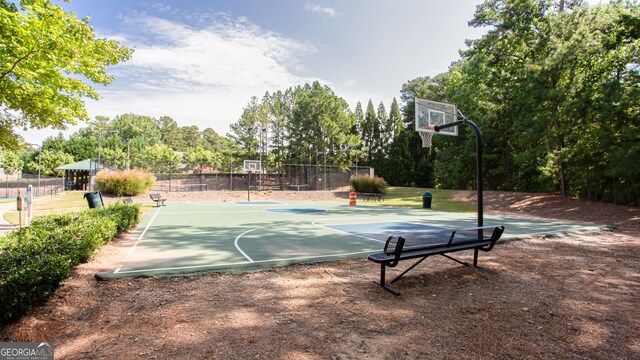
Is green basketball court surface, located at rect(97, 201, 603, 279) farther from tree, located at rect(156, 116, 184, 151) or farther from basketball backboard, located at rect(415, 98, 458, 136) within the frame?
tree, located at rect(156, 116, 184, 151)

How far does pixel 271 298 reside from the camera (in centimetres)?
416

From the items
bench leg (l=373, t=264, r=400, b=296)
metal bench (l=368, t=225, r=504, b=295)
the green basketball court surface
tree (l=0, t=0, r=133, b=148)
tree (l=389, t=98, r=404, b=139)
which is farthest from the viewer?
tree (l=389, t=98, r=404, b=139)

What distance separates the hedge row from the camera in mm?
3455

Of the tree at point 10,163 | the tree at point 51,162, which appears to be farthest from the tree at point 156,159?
the tree at point 10,163

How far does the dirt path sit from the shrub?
19.7m

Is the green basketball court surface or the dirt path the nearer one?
the dirt path

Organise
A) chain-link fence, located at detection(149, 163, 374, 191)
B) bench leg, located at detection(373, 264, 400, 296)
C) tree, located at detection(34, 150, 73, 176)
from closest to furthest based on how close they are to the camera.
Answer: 1. bench leg, located at detection(373, 264, 400, 296)
2. chain-link fence, located at detection(149, 163, 374, 191)
3. tree, located at detection(34, 150, 73, 176)

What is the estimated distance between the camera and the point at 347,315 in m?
3.69

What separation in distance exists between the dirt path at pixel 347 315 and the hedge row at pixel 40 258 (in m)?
0.23

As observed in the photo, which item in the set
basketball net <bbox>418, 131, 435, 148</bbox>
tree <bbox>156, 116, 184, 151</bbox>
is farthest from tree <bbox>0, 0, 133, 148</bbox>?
tree <bbox>156, 116, 184, 151</bbox>

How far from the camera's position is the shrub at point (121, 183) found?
2278cm

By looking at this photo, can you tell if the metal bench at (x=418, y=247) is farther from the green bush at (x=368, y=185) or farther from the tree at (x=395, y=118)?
the tree at (x=395, y=118)

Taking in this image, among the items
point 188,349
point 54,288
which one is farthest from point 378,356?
point 54,288

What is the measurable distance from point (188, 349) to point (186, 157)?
2241 inches
